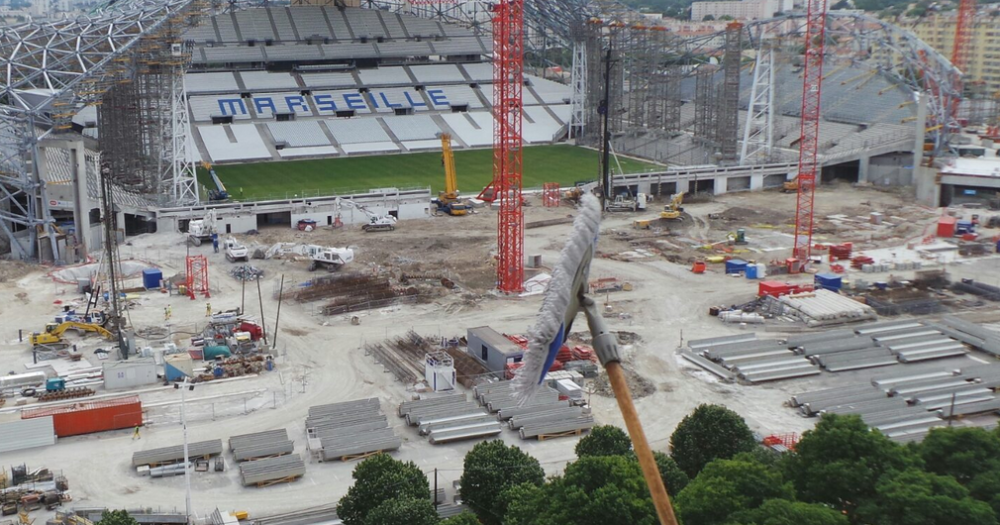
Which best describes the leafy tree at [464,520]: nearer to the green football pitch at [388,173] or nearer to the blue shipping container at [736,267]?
the blue shipping container at [736,267]

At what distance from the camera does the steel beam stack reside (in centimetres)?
2575

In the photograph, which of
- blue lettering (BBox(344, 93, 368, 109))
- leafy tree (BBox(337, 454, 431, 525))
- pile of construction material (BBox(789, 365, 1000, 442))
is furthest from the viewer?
blue lettering (BBox(344, 93, 368, 109))

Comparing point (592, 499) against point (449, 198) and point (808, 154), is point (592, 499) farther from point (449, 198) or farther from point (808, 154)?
point (808, 154)

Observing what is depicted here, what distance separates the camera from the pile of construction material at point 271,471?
2491cm

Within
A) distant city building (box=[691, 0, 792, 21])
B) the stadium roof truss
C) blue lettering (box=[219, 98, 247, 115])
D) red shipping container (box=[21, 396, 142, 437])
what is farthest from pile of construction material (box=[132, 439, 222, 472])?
distant city building (box=[691, 0, 792, 21])

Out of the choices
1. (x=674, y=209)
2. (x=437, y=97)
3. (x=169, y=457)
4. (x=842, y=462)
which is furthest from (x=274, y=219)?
(x=842, y=462)

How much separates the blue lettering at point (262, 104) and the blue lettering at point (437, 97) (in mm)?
11128

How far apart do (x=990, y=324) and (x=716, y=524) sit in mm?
22629

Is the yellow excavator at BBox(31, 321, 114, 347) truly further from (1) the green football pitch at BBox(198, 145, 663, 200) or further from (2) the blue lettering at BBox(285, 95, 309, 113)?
(2) the blue lettering at BBox(285, 95, 309, 113)

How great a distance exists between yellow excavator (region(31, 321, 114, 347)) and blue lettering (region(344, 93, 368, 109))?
41318 millimetres

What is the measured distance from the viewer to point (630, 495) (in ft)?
61.5

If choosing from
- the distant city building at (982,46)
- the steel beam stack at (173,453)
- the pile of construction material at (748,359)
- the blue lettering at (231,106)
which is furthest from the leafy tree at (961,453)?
the distant city building at (982,46)

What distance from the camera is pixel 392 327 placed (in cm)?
3659

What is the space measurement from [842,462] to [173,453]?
1502 centimetres
